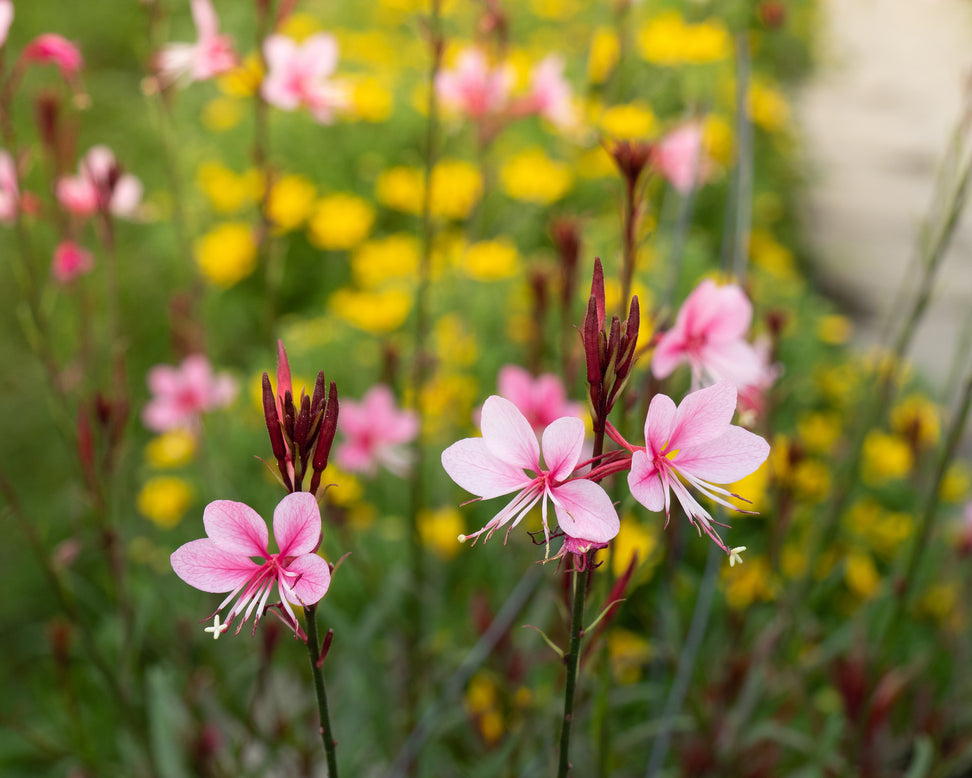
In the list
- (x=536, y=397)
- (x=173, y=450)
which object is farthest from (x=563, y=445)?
(x=173, y=450)

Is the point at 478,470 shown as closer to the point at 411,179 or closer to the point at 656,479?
the point at 656,479

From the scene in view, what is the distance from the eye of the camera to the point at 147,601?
1.26 metres

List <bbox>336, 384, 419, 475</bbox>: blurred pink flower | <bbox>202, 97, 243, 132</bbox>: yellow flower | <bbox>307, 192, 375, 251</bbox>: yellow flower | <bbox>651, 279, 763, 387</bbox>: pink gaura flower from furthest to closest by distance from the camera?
1. <bbox>202, 97, 243, 132</bbox>: yellow flower
2. <bbox>307, 192, 375, 251</bbox>: yellow flower
3. <bbox>336, 384, 419, 475</bbox>: blurred pink flower
4. <bbox>651, 279, 763, 387</bbox>: pink gaura flower

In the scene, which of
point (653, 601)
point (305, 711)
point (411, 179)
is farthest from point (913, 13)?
point (305, 711)

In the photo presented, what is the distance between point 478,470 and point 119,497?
1.02 meters

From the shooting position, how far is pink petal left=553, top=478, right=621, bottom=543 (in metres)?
0.54

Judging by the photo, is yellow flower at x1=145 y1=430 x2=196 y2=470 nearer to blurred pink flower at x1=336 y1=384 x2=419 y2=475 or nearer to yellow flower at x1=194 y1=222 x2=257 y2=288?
blurred pink flower at x1=336 y1=384 x2=419 y2=475

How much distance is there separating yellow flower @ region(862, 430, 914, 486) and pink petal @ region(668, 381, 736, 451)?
185 cm

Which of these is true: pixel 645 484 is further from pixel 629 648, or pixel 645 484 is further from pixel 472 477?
pixel 629 648

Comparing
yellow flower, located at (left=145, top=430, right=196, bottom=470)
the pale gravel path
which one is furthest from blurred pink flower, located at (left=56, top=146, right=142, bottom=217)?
the pale gravel path

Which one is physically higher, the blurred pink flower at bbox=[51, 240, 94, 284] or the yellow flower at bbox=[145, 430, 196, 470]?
the blurred pink flower at bbox=[51, 240, 94, 284]

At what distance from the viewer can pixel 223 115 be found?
4.11 m

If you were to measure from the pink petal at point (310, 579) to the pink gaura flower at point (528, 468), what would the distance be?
9cm

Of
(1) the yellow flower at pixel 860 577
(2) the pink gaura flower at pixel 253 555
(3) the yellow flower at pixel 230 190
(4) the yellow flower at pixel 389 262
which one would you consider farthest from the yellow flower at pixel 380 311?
(2) the pink gaura flower at pixel 253 555
